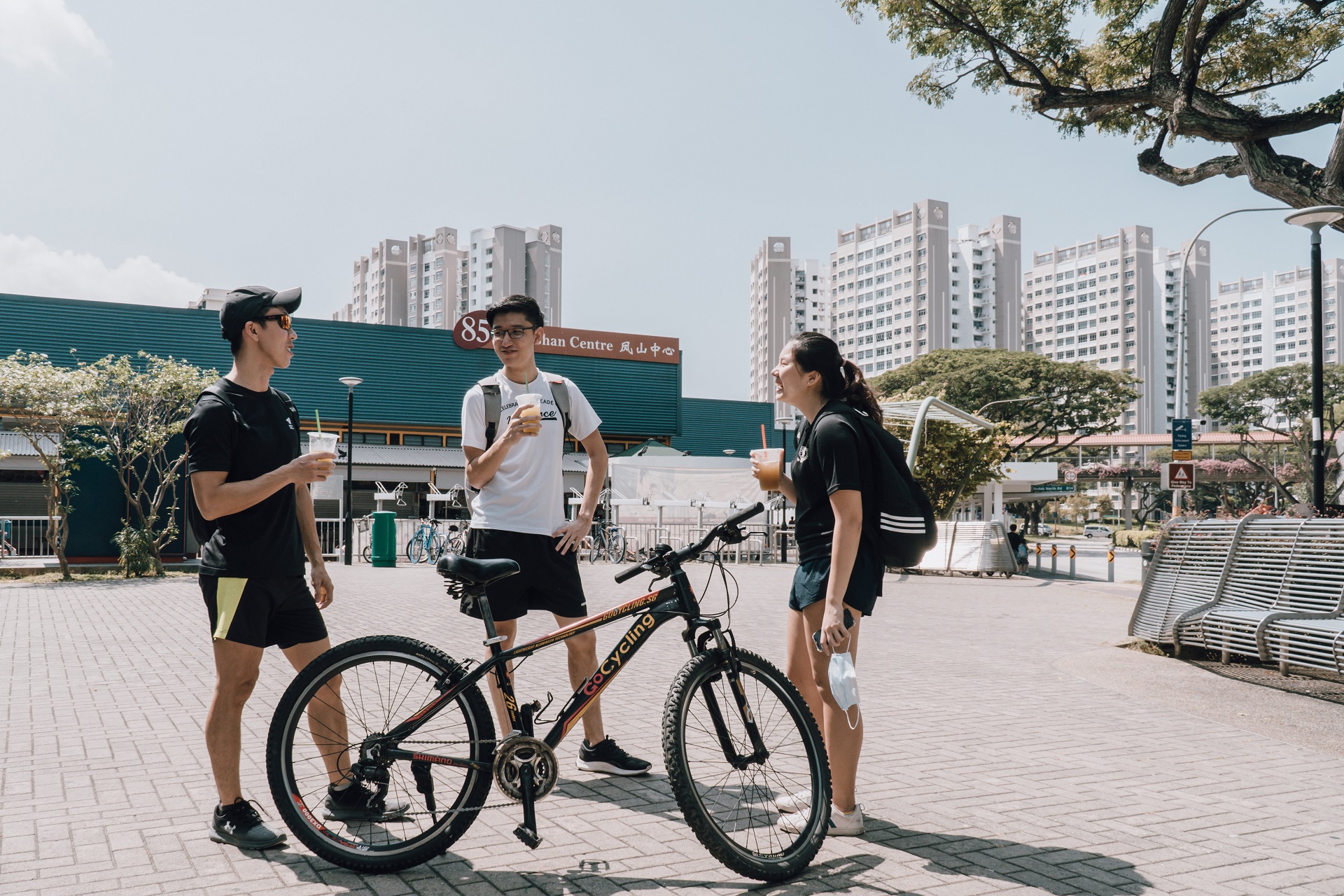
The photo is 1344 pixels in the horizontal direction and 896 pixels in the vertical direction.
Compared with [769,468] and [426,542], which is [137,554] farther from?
[769,468]

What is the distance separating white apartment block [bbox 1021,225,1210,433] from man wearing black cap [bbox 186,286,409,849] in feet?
457

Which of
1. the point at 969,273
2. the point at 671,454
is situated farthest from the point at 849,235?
the point at 671,454

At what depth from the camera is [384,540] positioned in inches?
847

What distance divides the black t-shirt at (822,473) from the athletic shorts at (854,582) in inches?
1.7

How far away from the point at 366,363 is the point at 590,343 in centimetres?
967

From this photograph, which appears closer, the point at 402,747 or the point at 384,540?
the point at 402,747

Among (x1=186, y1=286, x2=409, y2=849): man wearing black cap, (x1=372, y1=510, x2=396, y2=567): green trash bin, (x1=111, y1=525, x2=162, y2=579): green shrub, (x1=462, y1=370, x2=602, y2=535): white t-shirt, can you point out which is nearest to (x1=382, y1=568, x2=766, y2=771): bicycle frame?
(x1=186, y1=286, x2=409, y2=849): man wearing black cap

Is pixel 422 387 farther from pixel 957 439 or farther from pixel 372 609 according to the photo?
pixel 372 609

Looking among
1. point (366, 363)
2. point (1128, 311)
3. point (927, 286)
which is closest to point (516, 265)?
point (927, 286)

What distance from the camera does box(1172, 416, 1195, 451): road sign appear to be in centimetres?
1686

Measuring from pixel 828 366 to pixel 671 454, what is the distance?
79.6ft

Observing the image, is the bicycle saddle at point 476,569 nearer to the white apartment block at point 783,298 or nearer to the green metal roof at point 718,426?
the green metal roof at point 718,426

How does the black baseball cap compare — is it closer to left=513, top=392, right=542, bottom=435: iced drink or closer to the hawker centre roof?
left=513, top=392, right=542, bottom=435: iced drink

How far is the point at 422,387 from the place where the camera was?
41938 mm
